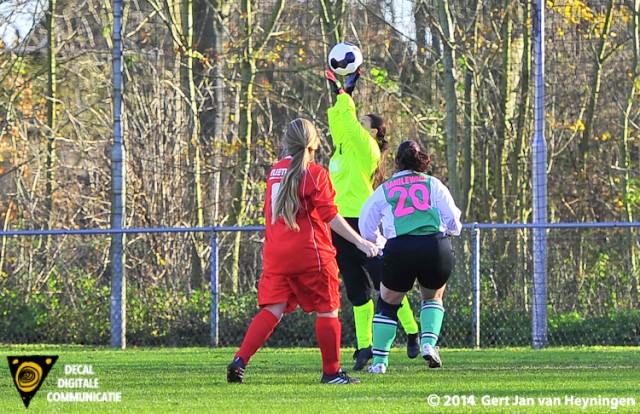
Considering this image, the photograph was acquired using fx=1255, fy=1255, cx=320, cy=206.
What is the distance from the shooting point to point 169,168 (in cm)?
1903

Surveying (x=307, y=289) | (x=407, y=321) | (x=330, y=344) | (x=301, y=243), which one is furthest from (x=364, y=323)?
(x=301, y=243)

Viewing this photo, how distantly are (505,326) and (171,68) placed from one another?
7.43 meters

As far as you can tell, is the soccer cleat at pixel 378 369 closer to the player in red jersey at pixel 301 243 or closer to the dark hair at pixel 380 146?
the player in red jersey at pixel 301 243

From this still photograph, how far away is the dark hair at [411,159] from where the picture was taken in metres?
9.16

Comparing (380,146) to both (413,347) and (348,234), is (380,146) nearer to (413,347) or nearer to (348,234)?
(413,347)

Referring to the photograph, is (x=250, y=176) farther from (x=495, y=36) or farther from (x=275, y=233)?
(x=275, y=233)

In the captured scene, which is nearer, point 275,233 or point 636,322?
point 275,233

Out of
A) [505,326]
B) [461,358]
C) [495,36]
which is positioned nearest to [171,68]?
[495,36]

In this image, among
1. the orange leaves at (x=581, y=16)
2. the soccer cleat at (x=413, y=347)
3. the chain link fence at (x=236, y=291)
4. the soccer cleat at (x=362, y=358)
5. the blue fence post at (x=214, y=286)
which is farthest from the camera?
the orange leaves at (x=581, y=16)

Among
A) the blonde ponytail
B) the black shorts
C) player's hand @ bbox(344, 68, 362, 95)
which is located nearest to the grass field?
the black shorts

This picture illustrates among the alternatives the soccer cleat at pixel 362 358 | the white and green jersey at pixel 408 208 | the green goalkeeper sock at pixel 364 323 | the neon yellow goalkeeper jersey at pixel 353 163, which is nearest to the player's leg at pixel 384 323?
the soccer cleat at pixel 362 358

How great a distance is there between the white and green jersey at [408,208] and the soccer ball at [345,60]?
181cm

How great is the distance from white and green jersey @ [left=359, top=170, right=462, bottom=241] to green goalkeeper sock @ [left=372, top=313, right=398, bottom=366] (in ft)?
2.22

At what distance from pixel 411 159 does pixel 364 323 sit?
5.70ft
